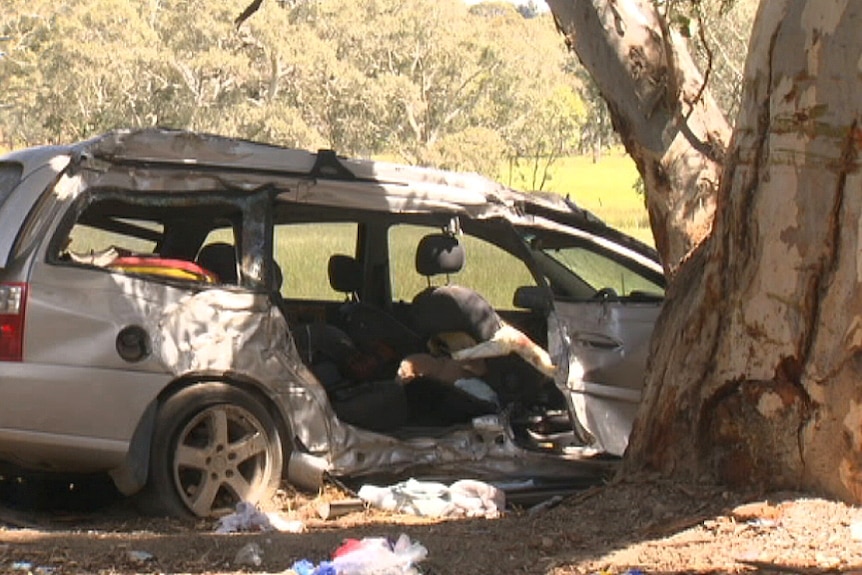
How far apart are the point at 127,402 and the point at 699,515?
282 centimetres

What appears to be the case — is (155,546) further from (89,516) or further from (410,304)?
(410,304)

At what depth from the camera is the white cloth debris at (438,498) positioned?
697cm

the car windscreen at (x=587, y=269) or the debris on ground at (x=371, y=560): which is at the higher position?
the car windscreen at (x=587, y=269)

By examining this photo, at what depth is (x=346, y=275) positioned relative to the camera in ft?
28.0

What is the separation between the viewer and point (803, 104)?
195 inches

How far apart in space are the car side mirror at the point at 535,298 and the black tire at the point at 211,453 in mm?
1640

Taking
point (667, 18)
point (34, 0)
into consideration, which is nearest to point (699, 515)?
point (667, 18)

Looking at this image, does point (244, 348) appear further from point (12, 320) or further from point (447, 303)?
point (447, 303)

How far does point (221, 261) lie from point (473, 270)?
1.61 m

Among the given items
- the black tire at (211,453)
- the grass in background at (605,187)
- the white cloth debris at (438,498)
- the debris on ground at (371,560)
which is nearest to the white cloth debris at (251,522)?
the black tire at (211,453)

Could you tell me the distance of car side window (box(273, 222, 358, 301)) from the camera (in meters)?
8.05

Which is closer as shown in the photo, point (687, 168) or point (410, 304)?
point (687, 168)

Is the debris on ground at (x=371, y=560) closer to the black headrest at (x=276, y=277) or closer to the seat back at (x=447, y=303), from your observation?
the black headrest at (x=276, y=277)

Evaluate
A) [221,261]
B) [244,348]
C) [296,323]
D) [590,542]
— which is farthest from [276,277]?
[590,542]
